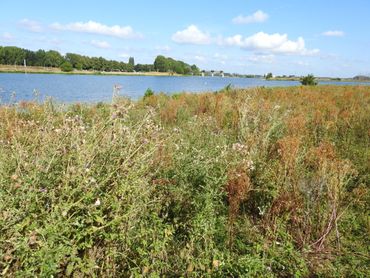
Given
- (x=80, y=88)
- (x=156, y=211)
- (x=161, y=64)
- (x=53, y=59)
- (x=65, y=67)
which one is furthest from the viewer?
(x=161, y=64)

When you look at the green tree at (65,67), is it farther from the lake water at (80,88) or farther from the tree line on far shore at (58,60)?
the lake water at (80,88)

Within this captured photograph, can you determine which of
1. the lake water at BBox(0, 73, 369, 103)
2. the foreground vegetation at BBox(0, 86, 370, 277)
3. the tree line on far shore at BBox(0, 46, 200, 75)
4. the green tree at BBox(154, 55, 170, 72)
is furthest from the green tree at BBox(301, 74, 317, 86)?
the green tree at BBox(154, 55, 170, 72)

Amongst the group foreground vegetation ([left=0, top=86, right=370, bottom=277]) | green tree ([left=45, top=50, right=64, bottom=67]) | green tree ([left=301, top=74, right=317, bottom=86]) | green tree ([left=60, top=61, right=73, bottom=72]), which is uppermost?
green tree ([left=45, top=50, right=64, bottom=67])

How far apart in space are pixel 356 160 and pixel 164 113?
559 centimetres

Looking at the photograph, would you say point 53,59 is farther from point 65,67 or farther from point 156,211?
point 156,211

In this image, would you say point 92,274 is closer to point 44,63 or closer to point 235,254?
point 235,254

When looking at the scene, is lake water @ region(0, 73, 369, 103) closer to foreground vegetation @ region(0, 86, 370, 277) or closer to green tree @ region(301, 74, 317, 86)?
foreground vegetation @ region(0, 86, 370, 277)

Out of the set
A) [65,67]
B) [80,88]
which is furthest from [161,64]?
[80,88]

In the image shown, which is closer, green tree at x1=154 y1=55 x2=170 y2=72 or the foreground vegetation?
the foreground vegetation

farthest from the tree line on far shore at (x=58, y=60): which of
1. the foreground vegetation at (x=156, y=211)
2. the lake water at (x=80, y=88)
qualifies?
the foreground vegetation at (x=156, y=211)

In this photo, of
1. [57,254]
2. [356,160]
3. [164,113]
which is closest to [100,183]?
[57,254]

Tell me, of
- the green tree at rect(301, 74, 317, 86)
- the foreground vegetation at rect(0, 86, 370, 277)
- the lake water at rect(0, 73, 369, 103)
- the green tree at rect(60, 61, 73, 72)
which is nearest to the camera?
the foreground vegetation at rect(0, 86, 370, 277)

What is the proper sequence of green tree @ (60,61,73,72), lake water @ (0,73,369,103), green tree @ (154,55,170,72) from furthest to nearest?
green tree @ (154,55,170,72), green tree @ (60,61,73,72), lake water @ (0,73,369,103)

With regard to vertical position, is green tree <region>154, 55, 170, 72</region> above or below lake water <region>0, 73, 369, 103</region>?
above
